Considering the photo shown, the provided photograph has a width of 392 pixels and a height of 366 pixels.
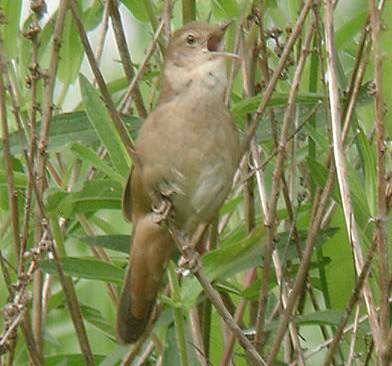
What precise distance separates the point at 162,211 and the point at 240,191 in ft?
2.06

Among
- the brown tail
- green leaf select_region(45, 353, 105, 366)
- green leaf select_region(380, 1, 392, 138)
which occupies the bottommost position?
green leaf select_region(45, 353, 105, 366)

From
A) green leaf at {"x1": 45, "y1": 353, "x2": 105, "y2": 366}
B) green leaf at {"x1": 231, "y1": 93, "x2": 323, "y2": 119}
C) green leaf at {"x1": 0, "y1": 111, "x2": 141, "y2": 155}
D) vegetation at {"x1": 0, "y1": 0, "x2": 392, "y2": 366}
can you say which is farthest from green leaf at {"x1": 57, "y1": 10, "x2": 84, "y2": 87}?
green leaf at {"x1": 45, "y1": 353, "x2": 105, "y2": 366}

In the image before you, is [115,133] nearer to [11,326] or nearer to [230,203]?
[230,203]

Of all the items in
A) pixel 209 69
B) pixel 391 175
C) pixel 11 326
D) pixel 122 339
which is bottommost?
pixel 122 339

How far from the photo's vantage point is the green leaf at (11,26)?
3.09 metres

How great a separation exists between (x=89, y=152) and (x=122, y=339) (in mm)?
480

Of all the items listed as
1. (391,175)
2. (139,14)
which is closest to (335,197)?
(391,175)

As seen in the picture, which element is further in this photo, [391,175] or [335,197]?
[335,197]

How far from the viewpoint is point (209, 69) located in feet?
9.58

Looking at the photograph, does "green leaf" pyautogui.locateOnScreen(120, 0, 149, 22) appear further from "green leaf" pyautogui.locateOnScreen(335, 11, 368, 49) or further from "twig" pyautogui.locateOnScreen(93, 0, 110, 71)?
"green leaf" pyautogui.locateOnScreen(335, 11, 368, 49)

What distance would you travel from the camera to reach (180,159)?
286 cm

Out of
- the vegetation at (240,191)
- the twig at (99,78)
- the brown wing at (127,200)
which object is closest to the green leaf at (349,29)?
the vegetation at (240,191)

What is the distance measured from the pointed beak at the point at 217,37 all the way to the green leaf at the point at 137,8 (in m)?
0.30

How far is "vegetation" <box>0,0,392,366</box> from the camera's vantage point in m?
2.55
